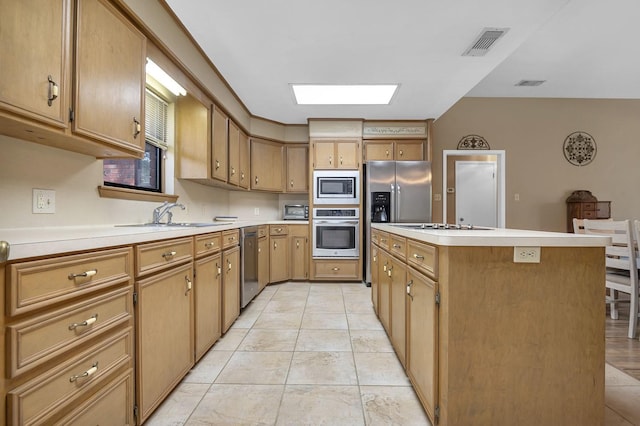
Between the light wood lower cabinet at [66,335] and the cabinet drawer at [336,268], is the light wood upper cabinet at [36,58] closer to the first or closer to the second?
the light wood lower cabinet at [66,335]

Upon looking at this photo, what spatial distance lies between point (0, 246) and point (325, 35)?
2.41m

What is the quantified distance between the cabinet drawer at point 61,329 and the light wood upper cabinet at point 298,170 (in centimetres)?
362

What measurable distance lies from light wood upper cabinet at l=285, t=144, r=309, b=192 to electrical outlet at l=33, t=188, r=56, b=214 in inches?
133

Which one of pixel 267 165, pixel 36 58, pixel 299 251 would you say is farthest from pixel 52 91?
pixel 299 251

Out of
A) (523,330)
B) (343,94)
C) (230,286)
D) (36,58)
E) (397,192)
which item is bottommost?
(230,286)

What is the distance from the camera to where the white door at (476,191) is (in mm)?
5055

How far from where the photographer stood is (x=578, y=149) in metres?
5.02

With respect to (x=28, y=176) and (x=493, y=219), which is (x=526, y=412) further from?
(x=493, y=219)

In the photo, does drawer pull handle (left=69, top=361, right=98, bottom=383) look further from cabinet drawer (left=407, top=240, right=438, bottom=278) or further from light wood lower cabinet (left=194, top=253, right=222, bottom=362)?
cabinet drawer (left=407, top=240, right=438, bottom=278)

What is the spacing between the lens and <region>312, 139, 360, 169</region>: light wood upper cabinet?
4406 mm

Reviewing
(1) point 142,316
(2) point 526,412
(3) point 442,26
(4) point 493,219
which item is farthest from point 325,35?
(4) point 493,219

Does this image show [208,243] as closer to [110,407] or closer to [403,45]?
[110,407]

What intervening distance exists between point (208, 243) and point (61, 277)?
46.0 inches

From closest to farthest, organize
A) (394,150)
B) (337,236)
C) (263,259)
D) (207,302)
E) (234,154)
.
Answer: (207,302), (234,154), (263,259), (337,236), (394,150)
